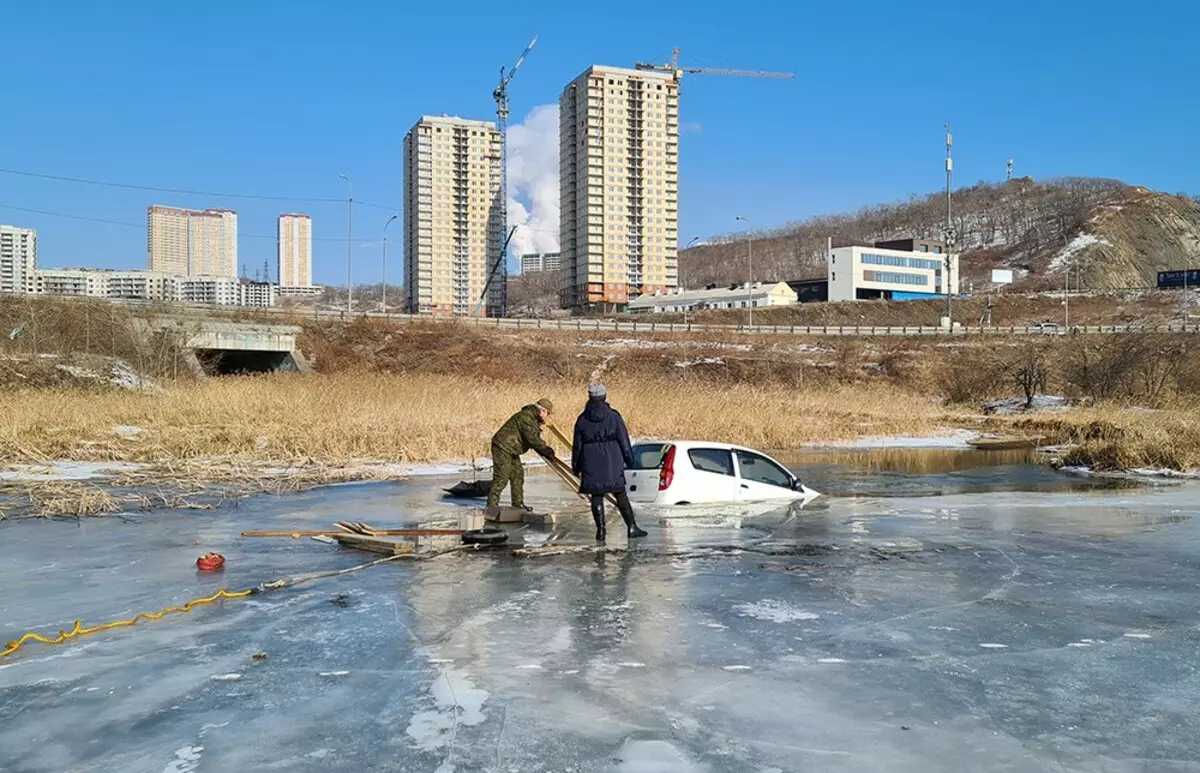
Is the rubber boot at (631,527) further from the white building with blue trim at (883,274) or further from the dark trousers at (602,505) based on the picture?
the white building with blue trim at (883,274)

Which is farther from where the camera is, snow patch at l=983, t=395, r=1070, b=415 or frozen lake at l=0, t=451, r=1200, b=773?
snow patch at l=983, t=395, r=1070, b=415

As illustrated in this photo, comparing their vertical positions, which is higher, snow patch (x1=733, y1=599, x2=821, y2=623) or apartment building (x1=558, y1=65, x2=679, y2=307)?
apartment building (x1=558, y1=65, x2=679, y2=307)

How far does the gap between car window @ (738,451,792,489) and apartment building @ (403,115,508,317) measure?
134 meters

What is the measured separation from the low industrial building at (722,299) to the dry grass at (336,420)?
3611 inches

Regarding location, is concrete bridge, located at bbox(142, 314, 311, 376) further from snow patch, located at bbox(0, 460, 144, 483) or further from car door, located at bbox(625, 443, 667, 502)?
car door, located at bbox(625, 443, 667, 502)

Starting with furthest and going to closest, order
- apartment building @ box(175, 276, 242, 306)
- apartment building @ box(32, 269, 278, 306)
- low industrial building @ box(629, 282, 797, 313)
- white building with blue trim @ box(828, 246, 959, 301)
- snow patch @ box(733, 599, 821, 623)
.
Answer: apartment building @ box(175, 276, 242, 306)
apartment building @ box(32, 269, 278, 306)
white building with blue trim @ box(828, 246, 959, 301)
low industrial building @ box(629, 282, 797, 313)
snow patch @ box(733, 599, 821, 623)

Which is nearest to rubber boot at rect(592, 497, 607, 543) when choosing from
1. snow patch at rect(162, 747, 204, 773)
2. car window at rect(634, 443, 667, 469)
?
car window at rect(634, 443, 667, 469)

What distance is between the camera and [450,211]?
15062 cm

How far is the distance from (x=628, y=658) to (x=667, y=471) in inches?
316

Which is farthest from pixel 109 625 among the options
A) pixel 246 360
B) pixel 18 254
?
pixel 18 254

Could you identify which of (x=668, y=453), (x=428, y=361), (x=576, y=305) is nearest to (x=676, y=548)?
(x=668, y=453)

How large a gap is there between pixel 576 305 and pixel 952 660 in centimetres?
Answer: 14073

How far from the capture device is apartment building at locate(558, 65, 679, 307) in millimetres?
138500

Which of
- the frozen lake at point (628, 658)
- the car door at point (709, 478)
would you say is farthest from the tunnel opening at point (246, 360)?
the frozen lake at point (628, 658)
